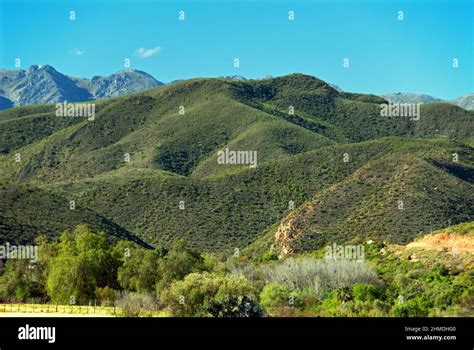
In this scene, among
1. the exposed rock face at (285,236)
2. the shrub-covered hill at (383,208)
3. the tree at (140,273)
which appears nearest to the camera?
the tree at (140,273)

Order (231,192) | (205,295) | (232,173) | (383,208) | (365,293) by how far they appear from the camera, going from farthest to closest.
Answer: (232,173), (231,192), (383,208), (365,293), (205,295)

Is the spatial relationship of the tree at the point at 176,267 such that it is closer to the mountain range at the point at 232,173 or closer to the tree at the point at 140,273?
the tree at the point at 140,273

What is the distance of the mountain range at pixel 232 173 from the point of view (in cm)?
7288

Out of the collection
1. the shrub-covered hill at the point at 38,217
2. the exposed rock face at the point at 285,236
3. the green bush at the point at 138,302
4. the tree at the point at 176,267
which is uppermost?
the shrub-covered hill at the point at 38,217

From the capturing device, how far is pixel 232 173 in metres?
101

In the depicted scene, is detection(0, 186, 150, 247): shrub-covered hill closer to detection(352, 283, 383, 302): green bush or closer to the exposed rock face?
the exposed rock face

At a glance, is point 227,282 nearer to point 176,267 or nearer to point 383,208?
point 176,267

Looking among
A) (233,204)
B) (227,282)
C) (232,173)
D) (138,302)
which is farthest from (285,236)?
(227,282)

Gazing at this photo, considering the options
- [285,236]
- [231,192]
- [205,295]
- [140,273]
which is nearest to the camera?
[205,295]

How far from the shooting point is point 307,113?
6634 inches

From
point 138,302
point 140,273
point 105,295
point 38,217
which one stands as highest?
point 38,217

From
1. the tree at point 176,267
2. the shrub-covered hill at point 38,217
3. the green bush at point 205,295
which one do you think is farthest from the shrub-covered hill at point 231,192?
the green bush at point 205,295
